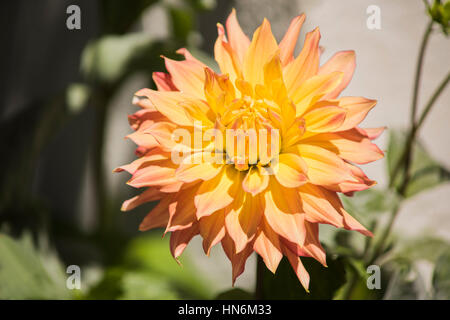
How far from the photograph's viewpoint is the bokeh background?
15.2 inches

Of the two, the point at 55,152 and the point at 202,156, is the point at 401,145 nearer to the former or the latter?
the point at 202,156

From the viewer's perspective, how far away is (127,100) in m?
0.62

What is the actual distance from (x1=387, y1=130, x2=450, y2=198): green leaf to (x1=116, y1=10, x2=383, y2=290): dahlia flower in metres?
0.11

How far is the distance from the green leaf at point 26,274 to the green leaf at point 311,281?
191 millimetres

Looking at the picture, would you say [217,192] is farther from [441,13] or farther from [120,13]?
[120,13]

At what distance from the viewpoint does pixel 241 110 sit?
0.25 meters

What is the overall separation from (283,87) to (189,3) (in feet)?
0.77

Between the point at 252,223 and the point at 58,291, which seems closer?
the point at 252,223

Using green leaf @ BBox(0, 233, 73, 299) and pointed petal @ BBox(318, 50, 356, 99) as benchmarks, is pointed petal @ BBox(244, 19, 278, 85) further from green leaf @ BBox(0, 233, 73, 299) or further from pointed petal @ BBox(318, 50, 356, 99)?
green leaf @ BBox(0, 233, 73, 299)

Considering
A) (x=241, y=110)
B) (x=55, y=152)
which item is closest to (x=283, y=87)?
(x=241, y=110)

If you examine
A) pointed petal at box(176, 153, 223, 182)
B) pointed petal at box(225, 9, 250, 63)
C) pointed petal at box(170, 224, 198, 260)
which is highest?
pointed petal at box(225, 9, 250, 63)

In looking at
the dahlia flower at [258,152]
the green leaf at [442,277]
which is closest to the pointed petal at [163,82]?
the dahlia flower at [258,152]

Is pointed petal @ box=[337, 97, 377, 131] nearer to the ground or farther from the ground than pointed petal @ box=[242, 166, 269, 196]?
farther from the ground

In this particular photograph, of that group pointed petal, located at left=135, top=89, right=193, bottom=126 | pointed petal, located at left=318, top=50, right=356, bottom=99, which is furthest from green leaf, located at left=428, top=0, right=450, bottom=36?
pointed petal, located at left=135, top=89, right=193, bottom=126
